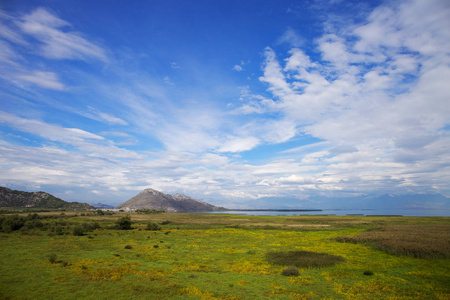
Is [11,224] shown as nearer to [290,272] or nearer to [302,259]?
[290,272]

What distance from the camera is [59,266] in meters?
22.0

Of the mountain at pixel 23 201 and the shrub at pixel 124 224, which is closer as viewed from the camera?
the shrub at pixel 124 224

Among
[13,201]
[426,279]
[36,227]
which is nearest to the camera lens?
[426,279]

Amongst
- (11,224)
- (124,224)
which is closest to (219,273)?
(124,224)

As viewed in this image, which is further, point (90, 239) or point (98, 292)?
point (90, 239)

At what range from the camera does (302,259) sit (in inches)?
1053

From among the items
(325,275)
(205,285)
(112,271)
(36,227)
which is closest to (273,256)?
(325,275)

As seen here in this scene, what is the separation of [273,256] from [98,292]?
67.1 ft

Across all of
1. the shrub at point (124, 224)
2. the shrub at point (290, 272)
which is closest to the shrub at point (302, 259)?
the shrub at point (290, 272)

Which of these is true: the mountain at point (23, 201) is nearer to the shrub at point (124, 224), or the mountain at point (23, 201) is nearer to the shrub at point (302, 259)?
the shrub at point (124, 224)

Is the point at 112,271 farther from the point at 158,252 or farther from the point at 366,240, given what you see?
the point at 366,240

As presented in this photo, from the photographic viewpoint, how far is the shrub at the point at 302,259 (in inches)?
981

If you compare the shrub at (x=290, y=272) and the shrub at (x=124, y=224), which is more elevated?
the shrub at (x=290, y=272)

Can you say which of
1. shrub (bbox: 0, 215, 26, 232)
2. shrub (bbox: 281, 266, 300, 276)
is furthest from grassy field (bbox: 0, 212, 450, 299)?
shrub (bbox: 0, 215, 26, 232)
